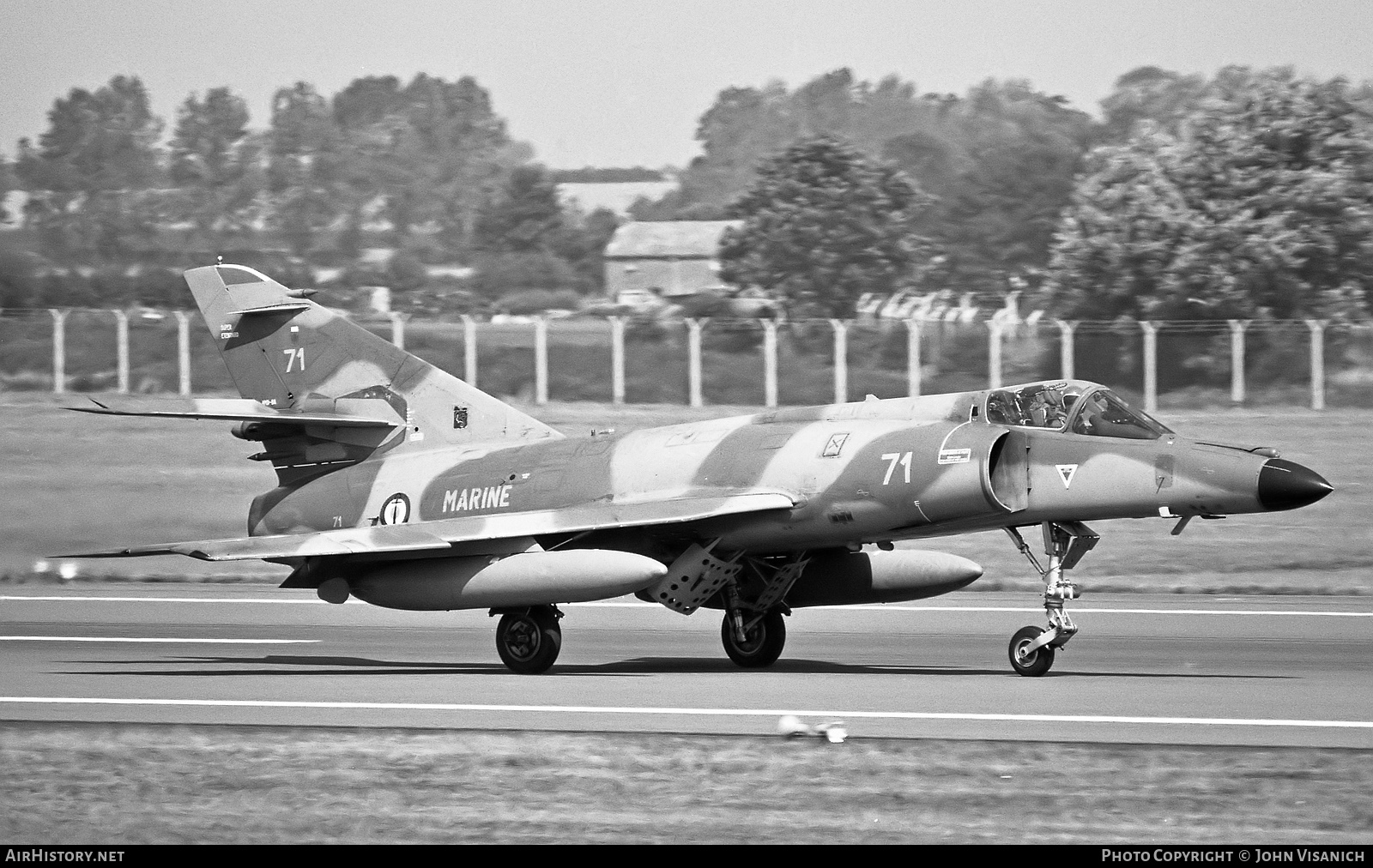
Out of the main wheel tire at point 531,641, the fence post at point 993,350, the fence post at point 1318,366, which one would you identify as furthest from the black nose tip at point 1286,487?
the fence post at point 993,350

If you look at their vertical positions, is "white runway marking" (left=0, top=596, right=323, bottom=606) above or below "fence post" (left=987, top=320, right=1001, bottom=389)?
below

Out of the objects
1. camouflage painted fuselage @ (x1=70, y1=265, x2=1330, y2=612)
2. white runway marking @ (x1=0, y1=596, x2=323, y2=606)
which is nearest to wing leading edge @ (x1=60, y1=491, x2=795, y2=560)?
camouflage painted fuselage @ (x1=70, y1=265, x2=1330, y2=612)

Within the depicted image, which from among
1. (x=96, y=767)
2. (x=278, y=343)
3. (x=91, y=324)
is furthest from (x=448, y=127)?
(x=96, y=767)

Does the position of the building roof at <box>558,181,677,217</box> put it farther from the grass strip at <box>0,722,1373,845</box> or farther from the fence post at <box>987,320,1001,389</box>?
the grass strip at <box>0,722,1373,845</box>

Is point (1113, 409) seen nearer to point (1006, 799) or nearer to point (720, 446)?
point (720, 446)

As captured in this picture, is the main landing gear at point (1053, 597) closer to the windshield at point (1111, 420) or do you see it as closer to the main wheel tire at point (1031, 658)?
the main wheel tire at point (1031, 658)

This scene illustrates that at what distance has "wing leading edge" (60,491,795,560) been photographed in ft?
45.3

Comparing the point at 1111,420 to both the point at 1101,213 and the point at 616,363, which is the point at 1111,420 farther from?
the point at 1101,213

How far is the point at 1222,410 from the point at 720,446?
15.9 m

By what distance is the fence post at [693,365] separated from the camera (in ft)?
96.2

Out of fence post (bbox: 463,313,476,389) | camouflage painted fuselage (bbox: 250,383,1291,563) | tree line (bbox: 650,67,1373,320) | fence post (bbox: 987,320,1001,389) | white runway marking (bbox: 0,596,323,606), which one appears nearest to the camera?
camouflage painted fuselage (bbox: 250,383,1291,563)

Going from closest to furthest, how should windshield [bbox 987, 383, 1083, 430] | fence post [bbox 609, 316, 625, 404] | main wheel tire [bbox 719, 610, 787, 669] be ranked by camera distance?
1. windshield [bbox 987, 383, 1083, 430]
2. main wheel tire [bbox 719, 610, 787, 669]
3. fence post [bbox 609, 316, 625, 404]

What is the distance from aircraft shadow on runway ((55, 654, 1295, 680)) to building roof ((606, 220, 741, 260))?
132ft

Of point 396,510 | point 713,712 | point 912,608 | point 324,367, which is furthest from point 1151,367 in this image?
point 713,712
